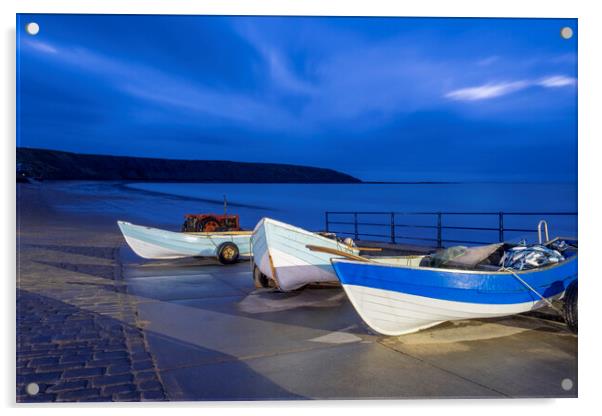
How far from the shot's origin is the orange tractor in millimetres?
11523

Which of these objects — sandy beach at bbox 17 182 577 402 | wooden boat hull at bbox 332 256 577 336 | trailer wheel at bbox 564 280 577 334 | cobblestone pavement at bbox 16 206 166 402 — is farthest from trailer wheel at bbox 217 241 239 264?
trailer wheel at bbox 564 280 577 334

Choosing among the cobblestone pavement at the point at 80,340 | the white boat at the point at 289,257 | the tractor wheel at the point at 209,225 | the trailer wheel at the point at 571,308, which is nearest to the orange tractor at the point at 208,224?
the tractor wheel at the point at 209,225

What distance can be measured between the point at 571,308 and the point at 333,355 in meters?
2.36

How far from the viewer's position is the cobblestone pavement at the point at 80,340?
399 cm

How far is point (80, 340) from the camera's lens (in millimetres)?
5070

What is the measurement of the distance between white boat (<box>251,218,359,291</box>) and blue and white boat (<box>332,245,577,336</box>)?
208 centimetres

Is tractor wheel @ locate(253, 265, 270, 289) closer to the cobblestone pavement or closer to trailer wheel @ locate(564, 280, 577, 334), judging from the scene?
the cobblestone pavement

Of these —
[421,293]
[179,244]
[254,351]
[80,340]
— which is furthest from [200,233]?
[421,293]

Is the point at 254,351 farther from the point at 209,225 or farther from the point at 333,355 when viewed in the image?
the point at 209,225

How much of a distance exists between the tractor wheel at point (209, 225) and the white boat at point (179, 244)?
0.48 meters

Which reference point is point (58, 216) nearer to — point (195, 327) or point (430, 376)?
point (195, 327)

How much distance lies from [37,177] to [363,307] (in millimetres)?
60556

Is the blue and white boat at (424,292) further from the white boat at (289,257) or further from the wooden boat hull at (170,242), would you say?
the wooden boat hull at (170,242)

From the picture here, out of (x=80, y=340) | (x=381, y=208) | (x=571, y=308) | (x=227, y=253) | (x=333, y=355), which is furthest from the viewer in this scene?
(x=381, y=208)
